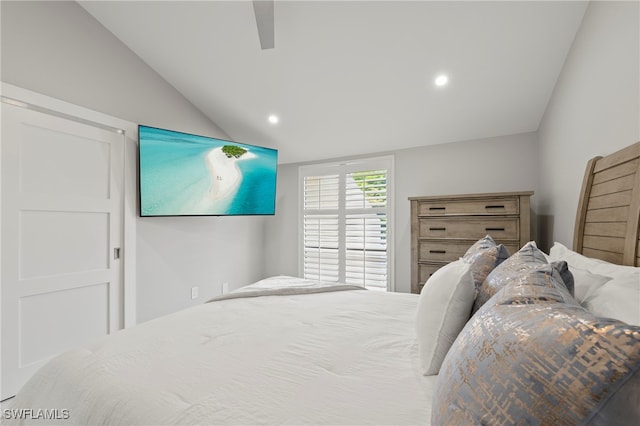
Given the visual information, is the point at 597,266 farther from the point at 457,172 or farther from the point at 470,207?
the point at 457,172

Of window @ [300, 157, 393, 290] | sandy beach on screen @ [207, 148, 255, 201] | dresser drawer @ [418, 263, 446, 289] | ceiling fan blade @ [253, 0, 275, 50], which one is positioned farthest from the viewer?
window @ [300, 157, 393, 290]

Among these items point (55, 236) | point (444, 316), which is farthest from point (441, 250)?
point (55, 236)

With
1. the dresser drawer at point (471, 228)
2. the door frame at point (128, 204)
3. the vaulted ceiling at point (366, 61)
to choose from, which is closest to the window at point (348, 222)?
the vaulted ceiling at point (366, 61)

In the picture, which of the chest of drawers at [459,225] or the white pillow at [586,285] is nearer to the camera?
the white pillow at [586,285]

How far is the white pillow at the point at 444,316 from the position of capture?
3.05 feet

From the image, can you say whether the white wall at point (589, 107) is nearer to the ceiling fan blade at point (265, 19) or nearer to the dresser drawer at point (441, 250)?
the dresser drawer at point (441, 250)

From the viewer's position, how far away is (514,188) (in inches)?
116

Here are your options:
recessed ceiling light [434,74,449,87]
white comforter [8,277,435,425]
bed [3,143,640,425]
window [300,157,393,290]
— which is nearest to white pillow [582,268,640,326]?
bed [3,143,640,425]

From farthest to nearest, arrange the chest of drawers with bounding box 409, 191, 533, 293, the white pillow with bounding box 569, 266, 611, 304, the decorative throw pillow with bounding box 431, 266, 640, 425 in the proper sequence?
1. the chest of drawers with bounding box 409, 191, 533, 293
2. the white pillow with bounding box 569, 266, 611, 304
3. the decorative throw pillow with bounding box 431, 266, 640, 425

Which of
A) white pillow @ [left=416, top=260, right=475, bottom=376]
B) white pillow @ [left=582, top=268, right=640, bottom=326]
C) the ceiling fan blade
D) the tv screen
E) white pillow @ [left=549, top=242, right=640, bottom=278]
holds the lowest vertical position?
white pillow @ [left=416, top=260, right=475, bottom=376]

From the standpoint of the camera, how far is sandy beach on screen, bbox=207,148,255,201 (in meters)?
3.19

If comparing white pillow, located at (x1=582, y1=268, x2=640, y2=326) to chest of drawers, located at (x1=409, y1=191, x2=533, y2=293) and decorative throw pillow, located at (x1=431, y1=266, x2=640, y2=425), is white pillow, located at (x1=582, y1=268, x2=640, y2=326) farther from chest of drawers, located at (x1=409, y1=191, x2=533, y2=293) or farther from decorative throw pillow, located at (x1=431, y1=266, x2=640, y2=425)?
chest of drawers, located at (x1=409, y1=191, x2=533, y2=293)

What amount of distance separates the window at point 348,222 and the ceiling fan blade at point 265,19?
2.12 metres

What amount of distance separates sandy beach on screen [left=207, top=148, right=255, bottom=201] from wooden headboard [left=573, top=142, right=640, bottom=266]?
2946 mm
